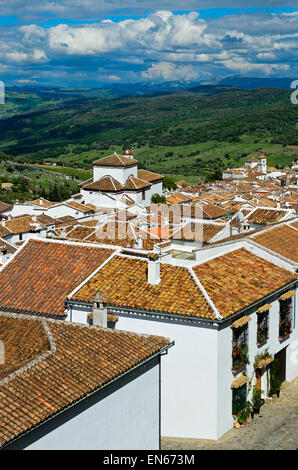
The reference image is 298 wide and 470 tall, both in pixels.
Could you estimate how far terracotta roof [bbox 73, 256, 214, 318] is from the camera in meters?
16.5

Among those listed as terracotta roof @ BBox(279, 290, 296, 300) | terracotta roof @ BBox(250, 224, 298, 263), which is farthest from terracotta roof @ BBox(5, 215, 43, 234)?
terracotta roof @ BBox(279, 290, 296, 300)

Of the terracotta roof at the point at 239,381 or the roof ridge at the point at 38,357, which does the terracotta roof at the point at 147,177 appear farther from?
the roof ridge at the point at 38,357

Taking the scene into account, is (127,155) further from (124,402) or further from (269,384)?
(124,402)

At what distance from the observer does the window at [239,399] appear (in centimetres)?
1684

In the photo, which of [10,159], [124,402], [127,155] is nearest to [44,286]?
[124,402]

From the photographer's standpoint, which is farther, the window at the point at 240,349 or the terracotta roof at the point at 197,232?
the terracotta roof at the point at 197,232

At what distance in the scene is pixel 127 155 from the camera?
8094cm

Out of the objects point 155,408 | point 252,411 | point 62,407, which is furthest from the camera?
point 252,411

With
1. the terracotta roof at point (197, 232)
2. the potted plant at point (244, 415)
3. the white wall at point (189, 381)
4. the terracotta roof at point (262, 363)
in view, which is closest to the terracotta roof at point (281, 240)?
the terracotta roof at point (262, 363)

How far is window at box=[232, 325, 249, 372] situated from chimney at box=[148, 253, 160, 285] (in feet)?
8.77

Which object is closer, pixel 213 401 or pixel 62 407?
pixel 62 407

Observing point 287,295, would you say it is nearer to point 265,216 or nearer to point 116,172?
point 265,216

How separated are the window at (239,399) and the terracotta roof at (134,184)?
175ft
